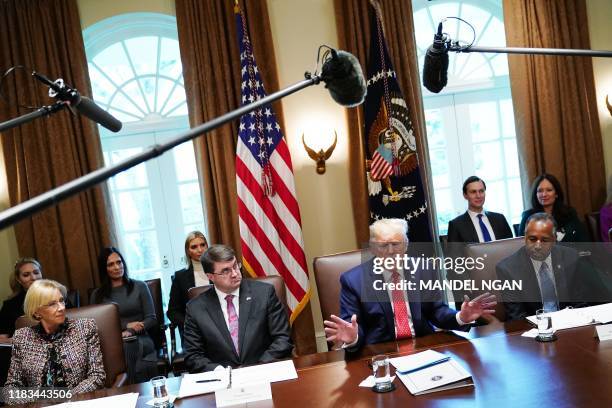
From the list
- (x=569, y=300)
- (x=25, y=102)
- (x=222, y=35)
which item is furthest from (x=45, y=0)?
(x=569, y=300)

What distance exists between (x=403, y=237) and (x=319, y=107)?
95.6 inches

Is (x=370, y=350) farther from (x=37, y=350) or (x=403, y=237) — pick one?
(x=37, y=350)

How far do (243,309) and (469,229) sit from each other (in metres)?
2.20

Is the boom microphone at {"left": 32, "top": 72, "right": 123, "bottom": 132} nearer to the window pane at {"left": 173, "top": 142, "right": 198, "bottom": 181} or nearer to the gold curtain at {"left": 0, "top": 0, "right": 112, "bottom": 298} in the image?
the gold curtain at {"left": 0, "top": 0, "right": 112, "bottom": 298}

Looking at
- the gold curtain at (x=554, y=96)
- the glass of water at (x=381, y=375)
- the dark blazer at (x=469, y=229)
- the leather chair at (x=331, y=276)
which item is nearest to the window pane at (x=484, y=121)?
the gold curtain at (x=554, y=96)

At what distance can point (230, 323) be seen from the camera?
116 inches

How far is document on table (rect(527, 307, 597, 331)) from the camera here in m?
2.43

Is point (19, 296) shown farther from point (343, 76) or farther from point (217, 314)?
point (343, 76)

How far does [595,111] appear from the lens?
521cm

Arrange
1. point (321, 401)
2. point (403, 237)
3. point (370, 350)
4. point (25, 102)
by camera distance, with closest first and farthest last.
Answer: point (321, 401)
point (370, 350)
point (403, 237)
point (25, 102)

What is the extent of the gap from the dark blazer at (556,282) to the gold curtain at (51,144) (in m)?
3.28

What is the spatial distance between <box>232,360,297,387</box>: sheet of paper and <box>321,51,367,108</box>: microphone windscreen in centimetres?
119

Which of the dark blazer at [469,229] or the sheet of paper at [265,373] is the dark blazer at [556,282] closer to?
the dark blazer at [469,229]

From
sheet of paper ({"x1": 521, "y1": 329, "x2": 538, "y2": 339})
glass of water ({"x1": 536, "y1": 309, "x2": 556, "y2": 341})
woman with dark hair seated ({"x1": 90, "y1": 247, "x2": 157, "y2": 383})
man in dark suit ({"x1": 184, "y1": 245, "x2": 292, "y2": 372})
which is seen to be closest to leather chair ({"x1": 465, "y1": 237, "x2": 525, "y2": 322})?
sheet of paper ({"x1": 521, "y1": 329, "x2": 538, "y2": 339})
